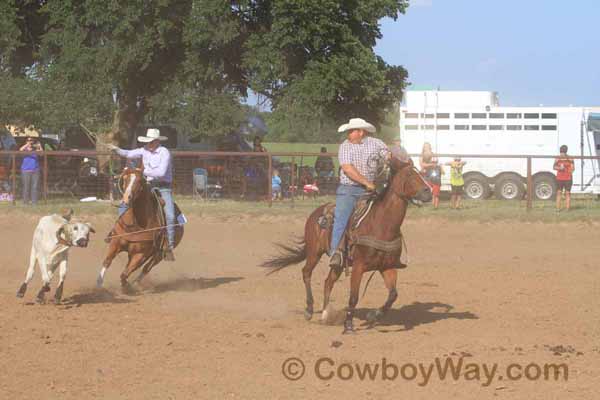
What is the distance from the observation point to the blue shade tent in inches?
1103

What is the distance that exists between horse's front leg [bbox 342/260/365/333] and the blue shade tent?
20.5m

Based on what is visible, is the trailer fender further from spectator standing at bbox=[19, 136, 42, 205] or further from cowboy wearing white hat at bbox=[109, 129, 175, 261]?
cowboy wearing white hat at bbox=[109, 129, 175, 261]

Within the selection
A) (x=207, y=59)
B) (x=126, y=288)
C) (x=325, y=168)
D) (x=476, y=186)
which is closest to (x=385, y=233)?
(x=126, y=288)

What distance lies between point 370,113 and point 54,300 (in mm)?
17647

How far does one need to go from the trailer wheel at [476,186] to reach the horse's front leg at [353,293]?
17595mm

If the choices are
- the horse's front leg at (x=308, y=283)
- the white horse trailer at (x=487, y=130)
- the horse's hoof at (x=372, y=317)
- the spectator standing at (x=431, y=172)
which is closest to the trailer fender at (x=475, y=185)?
the white horse trailer at (x=487, y=130)

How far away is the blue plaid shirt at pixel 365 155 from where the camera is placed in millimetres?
9297

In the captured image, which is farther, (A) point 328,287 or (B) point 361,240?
(A) point 328,287

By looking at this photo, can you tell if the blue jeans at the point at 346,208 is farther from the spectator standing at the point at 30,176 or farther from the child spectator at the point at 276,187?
the spectator standing at the point at 30,176

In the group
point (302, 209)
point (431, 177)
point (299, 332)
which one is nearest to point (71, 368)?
point (299, 332)

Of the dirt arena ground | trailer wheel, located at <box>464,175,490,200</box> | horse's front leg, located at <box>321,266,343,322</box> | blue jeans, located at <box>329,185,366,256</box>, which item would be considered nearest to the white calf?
the dirt arena ground

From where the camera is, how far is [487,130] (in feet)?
94.6

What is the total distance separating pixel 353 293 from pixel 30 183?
46.5 feet

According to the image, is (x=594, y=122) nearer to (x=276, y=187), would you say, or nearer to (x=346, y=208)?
(x=276, y=187)
